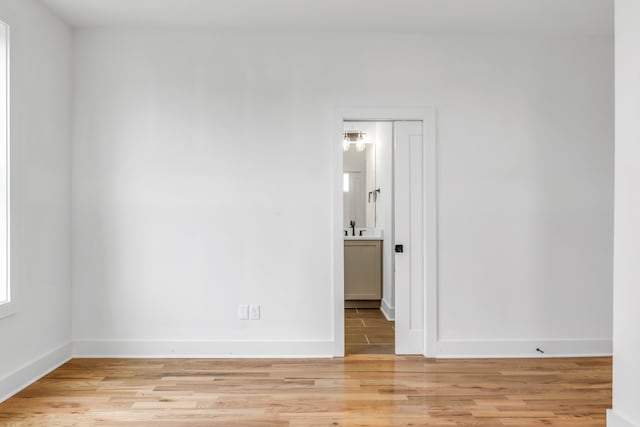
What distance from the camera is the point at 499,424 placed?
266cm

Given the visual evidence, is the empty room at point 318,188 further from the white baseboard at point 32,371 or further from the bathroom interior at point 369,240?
the bathroom interior at point 369,240

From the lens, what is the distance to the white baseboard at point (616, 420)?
241cm

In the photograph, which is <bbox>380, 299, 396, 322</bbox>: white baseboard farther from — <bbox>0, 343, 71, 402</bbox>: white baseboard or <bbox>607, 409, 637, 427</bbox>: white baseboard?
<bbox>0, 343, 71, 402</bbox>: white baseboard

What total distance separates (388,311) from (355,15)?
3298 mm

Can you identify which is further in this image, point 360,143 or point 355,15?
point 360,143

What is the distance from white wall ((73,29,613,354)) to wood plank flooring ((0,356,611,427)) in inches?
11.8

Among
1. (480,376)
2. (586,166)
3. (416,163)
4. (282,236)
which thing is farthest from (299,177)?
(586,166)

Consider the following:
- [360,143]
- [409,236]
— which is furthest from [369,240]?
[409,236]

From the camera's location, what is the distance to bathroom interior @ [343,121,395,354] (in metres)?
4.82

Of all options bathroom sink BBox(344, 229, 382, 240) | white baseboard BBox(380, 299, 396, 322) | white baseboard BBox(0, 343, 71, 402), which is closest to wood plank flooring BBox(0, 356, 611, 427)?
white baseboard BBox(0, 343, 71, 402)

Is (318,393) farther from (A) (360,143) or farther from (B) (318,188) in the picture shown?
(A) (360,143)

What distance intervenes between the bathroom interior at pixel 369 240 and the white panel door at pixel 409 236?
27cm

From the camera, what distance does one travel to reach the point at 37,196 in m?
3.40

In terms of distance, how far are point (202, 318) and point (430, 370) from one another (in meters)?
1.87
